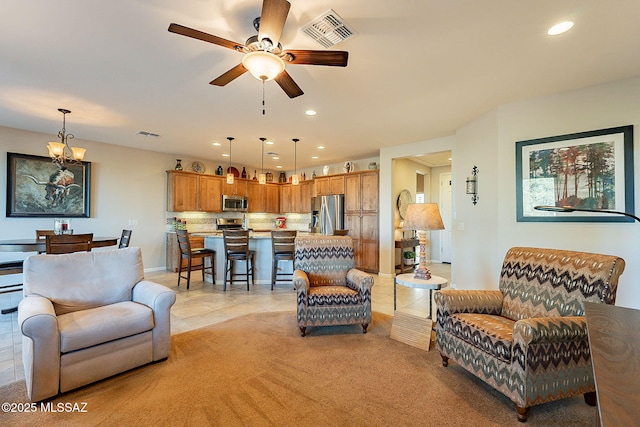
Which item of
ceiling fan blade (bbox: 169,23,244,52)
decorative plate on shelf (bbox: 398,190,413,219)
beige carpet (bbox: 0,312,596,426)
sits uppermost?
ceiling fan blade (bbox: 169,23,244,52)

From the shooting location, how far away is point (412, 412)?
1845 millimetres

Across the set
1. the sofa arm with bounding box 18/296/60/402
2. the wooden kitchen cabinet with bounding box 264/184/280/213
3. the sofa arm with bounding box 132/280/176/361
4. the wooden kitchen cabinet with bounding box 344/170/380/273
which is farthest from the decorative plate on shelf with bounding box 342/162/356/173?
the sofa arm with bounding box 18/296/60/402

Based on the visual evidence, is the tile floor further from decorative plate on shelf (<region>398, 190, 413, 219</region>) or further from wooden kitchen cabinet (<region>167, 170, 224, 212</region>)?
wooden kitchen cabinet (<region>167, 170, 224, 212</region>)

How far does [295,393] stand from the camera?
6.67 ft

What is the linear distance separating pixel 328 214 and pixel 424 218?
13.0 ft

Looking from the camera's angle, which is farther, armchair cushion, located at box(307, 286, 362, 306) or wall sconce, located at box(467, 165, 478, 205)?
wall sconce, located at box(467, 165, 478, 205)

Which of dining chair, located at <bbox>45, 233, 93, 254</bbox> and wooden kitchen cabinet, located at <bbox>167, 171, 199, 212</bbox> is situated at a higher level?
wooden kitchen cabinet, located at <bbox>167, 171, 199, 212</bbox>

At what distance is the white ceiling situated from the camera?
2061 millimetres

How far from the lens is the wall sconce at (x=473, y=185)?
4.25m

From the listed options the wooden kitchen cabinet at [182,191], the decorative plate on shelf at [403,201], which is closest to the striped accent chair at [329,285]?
the decorative plate on shelf at [403,201]

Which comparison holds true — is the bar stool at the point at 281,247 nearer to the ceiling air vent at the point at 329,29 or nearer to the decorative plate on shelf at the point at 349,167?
the decorative plate on shelf at the point at 349,167

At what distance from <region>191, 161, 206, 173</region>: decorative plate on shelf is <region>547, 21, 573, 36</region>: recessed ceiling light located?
6886 mm

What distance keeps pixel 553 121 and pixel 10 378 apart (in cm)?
574

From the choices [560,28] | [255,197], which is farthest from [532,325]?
[255,197]
